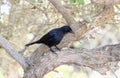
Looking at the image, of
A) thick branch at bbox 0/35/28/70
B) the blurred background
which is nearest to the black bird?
thick branch at bbox 0/35/28/70

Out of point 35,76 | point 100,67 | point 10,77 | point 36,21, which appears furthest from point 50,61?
point 10,77

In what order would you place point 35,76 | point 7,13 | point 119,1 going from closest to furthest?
point 119,1, point 35,76, point 7,13

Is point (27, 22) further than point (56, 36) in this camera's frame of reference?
Yes

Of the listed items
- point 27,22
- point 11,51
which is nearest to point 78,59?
point 11,51

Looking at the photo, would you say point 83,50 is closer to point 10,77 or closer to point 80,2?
point 80,2

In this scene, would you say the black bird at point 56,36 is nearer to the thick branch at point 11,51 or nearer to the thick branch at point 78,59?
the thick branch at point 78,59

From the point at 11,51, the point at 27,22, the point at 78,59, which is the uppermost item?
the point at 11,51

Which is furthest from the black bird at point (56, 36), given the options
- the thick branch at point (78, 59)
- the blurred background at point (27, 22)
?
the blurred background at point (27, 22)

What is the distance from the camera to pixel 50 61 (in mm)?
3842

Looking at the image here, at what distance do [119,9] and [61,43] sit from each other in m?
0.78

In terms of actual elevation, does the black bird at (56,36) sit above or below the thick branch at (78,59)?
above

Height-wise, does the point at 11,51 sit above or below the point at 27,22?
above

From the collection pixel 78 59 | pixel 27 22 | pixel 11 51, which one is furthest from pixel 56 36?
pixel 27 22

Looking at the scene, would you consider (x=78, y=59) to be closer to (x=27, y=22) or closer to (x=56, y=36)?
(x=56, y=36)
